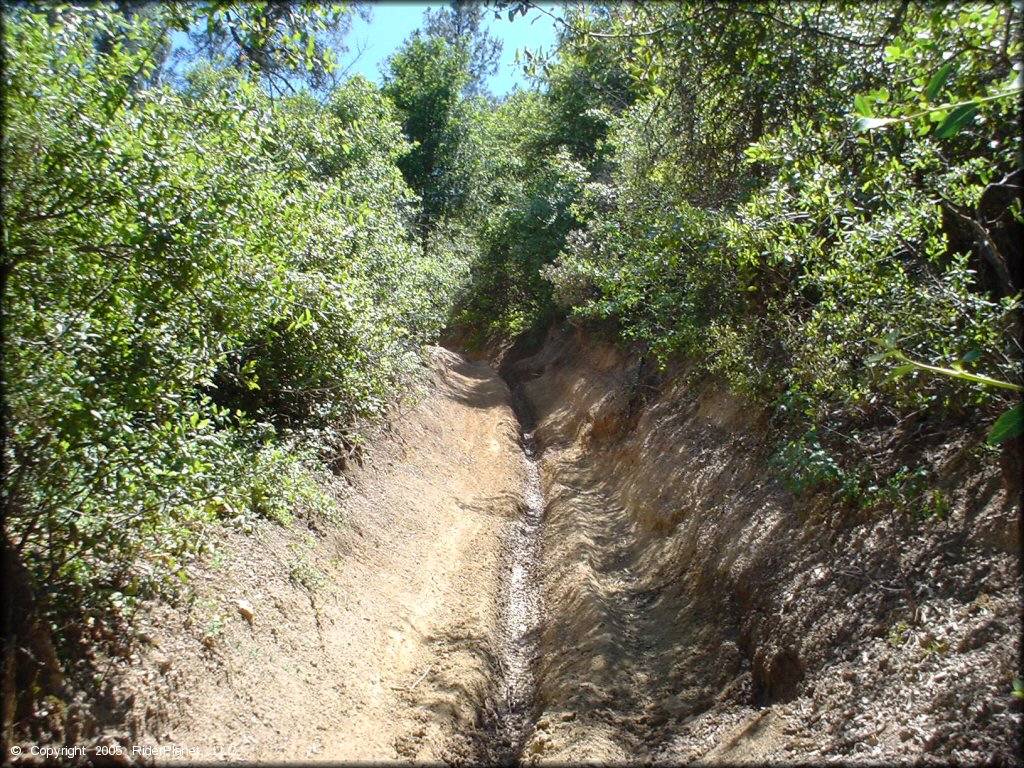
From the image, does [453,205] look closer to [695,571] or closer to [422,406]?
[422,406]

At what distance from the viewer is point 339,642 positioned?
658cm

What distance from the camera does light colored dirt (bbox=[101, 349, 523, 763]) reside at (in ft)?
15.8

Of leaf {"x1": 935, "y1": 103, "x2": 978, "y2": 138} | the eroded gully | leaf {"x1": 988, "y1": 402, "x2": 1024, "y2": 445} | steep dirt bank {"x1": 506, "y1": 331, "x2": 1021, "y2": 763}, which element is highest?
leaf {"x1": 935, "y1": 103, "x2": 978, "y2": 138}

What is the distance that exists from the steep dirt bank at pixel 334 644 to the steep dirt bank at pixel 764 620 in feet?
3.12

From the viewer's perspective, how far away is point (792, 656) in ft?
18.1

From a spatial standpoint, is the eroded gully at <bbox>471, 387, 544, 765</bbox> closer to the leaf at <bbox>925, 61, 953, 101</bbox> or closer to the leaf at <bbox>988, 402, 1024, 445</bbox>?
the leaf at <bbox>988, 402, 1024, 445</bbox>

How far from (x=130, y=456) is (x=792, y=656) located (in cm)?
521

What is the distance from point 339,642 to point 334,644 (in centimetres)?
8

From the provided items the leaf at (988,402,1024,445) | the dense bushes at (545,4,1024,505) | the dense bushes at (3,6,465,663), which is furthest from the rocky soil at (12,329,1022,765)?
the leaf at (988,402,1024,445)

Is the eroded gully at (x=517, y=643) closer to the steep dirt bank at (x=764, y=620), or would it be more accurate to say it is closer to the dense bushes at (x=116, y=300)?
the steep dirt bank at (x=764, y=620)

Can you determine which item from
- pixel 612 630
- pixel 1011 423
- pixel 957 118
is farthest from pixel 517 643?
pixel 957 118

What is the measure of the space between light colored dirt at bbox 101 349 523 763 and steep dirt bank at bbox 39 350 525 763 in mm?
14

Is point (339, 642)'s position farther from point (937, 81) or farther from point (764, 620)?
point (937, 81)

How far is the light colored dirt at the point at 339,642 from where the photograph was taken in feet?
15.8
